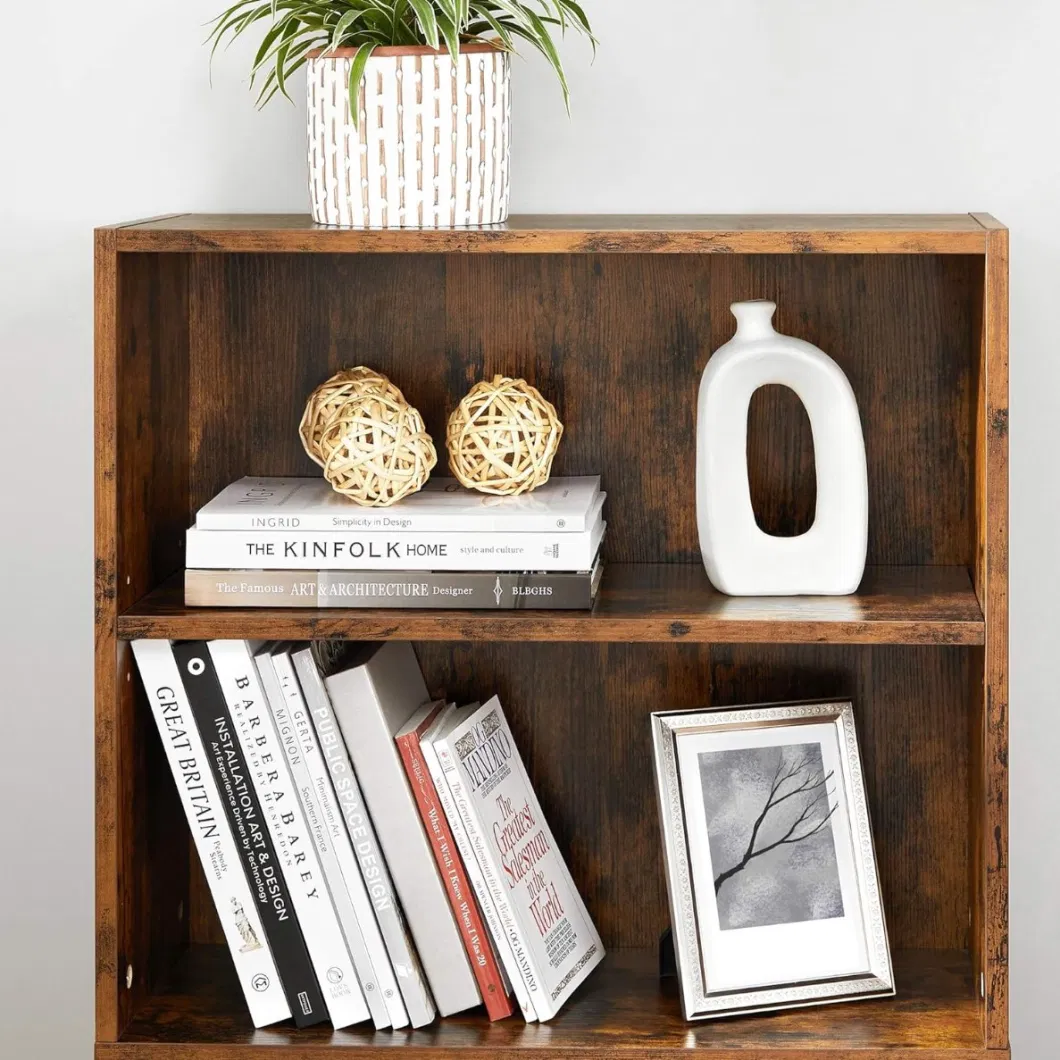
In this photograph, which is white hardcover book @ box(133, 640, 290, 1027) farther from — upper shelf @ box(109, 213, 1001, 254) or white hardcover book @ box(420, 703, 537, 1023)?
upper shelf @ box(109, 213, 1001, 254)

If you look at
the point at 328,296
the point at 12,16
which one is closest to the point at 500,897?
the point at 328,296

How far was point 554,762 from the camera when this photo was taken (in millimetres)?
1396

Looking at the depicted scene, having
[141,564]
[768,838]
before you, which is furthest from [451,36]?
[768,838]

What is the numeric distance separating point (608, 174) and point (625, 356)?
0.62ft

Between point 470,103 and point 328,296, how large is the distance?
291mm

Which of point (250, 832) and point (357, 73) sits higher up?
point (357, 73)

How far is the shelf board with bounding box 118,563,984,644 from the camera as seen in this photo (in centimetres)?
111

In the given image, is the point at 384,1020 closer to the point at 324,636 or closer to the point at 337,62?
the point at 324,636

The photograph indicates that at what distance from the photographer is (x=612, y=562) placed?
136 cm

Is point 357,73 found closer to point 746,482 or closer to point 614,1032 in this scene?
point 746,482

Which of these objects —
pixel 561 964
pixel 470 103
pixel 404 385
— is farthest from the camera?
pixel 404 385

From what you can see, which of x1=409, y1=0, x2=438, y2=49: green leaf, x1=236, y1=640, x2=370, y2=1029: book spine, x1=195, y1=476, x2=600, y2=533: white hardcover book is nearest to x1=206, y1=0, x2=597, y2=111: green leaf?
x1=409, y1=0, x2=438, y2=49: green leaf

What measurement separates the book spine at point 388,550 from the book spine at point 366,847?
96 millimetres

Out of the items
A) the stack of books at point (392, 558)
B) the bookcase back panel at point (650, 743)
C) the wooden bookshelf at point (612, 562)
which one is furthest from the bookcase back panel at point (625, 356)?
the stack of books at point (392, 558)
